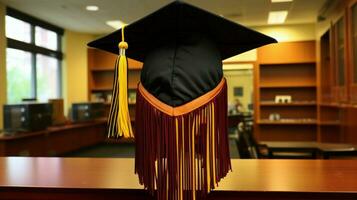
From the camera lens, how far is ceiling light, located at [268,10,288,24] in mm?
5977

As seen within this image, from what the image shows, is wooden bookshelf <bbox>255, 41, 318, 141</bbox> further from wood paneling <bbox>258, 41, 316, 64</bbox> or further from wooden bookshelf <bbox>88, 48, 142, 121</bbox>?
wooden bookshelf <bbox>88, 48, 142, 121</bbox>

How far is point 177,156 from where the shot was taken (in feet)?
2.65

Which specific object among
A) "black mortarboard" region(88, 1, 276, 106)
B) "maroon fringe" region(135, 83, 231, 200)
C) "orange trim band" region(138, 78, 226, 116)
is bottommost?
"maroon fringe" region(135, 83, 231, 200)

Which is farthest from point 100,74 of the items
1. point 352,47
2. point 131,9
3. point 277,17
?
point 352,47

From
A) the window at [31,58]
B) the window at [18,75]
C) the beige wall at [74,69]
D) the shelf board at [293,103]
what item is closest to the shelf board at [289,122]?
the shelf board at [293,103]

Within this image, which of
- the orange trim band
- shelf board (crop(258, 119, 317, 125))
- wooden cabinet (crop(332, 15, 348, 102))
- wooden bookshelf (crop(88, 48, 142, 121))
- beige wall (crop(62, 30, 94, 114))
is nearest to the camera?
the orange trim band

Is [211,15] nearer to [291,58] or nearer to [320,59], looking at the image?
[320,59]

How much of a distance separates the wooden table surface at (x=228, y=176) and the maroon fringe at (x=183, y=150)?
176 mm

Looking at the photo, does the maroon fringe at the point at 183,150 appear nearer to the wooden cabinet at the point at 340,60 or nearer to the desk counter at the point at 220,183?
the desk counter at the point at 220,183

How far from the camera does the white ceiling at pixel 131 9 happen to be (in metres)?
5.22

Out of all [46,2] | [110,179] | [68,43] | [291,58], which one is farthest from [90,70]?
[110,179]

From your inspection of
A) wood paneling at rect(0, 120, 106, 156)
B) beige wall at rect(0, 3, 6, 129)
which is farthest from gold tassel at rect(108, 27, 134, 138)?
beige wall at rect(0, 3, 6, 129)

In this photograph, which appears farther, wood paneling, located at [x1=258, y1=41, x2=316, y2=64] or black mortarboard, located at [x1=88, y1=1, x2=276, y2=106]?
wood paneling, located at [x1=258, y1=41, x2=316, y2=64]

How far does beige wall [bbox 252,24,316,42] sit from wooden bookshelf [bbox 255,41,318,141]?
14 centimetres
